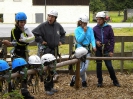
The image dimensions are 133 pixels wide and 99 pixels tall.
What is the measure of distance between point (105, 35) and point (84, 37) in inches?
21.3

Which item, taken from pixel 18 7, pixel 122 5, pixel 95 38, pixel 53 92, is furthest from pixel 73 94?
pixel 122 5

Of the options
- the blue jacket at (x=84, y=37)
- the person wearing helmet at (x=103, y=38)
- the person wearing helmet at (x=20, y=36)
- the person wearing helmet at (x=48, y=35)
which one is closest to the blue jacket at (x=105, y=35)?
the person wearing helmet at (x=103, y=38)

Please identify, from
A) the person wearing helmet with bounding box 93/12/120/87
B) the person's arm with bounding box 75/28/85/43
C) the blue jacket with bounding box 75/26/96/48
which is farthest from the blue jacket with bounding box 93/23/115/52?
the person's arm with bounding box 75/28/85/43

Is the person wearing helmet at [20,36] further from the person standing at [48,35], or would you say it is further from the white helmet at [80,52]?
the white helmet at [80,52]

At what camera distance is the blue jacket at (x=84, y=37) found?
22.2 feet

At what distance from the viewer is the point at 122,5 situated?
6109cm

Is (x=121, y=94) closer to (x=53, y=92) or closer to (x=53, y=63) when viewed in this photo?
(x=53, y=92)

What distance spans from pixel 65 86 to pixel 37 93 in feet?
3.28

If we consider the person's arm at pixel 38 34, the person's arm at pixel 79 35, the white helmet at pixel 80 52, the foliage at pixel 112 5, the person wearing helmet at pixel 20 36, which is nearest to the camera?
the person wearing helmet at pixel 20 36

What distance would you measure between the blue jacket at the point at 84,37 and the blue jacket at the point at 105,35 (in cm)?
26

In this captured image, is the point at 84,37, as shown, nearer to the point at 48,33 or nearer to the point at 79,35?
the point at 79,35

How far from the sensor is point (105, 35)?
704 cm

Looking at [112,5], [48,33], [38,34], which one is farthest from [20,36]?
[112,5]

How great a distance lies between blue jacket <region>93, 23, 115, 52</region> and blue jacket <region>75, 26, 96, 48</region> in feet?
0.84
